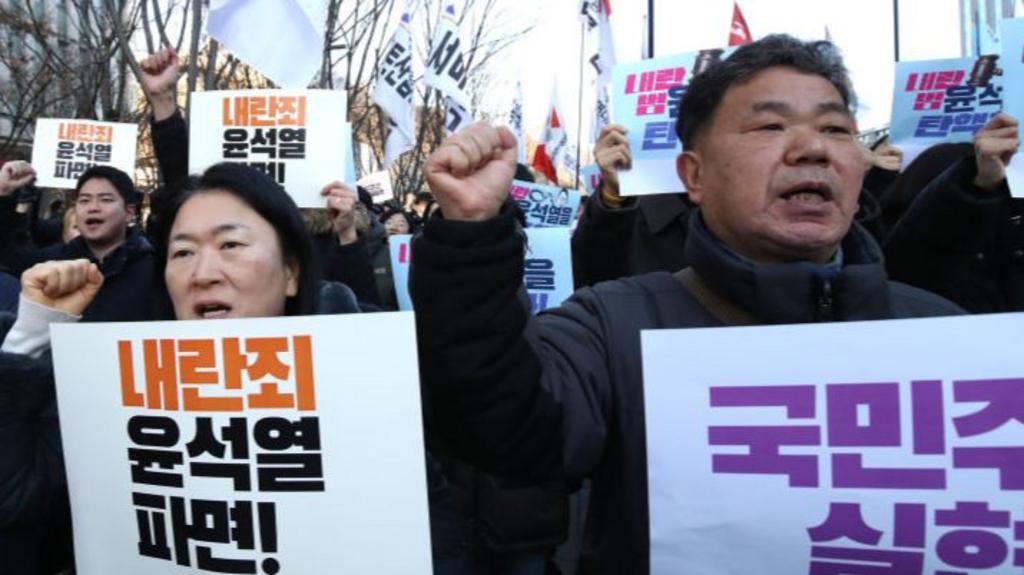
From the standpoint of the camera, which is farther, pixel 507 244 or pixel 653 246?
pixel 653 246

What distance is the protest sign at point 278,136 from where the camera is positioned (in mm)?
3900

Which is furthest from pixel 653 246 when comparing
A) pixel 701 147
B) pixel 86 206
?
pixel 86 206

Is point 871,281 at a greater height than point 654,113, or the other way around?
point 654,113

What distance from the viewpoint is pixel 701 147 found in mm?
1812

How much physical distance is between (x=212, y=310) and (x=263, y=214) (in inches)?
11.5

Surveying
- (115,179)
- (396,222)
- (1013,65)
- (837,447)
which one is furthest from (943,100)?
(396,222)

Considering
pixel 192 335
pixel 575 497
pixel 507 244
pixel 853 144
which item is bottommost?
pixel 575 497

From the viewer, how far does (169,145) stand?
3.76 m

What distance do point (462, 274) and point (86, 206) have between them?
3.24 m

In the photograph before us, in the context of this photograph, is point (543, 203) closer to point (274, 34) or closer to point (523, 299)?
point (274, 34)

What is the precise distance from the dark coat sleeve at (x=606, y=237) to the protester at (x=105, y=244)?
1.56m

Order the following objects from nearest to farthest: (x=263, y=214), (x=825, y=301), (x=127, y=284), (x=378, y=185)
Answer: (x=825, y=301), (x=263, y=214), (x=127, y=284), (x=378, y=185)

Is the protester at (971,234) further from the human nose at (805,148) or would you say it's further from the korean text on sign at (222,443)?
the korean text on sign at (222,443)

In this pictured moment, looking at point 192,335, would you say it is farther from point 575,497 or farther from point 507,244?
point 575,497
